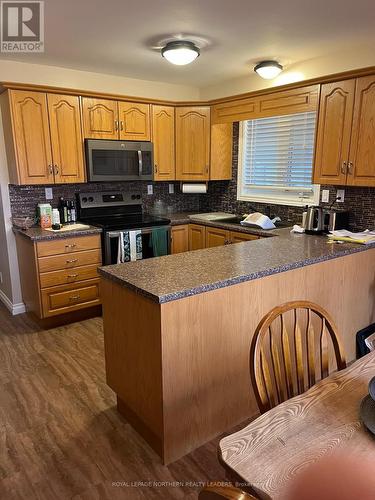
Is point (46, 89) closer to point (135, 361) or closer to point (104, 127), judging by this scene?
point (104, 127)

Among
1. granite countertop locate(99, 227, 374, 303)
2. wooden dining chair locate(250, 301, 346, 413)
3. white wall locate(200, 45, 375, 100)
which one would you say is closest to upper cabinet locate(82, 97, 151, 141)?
white wall locate(200, 45, 375, 100)

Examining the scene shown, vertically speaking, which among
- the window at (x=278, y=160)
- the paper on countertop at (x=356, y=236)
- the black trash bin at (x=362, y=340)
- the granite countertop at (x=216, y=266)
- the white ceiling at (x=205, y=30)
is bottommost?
the black trash bin at (x=362, y=340)

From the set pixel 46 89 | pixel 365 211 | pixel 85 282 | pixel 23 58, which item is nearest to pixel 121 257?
pixel 85 282

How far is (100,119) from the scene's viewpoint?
141 inches

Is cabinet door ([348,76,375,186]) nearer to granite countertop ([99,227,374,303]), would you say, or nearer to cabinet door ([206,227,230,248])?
granite countertop ([99,227,374,303])

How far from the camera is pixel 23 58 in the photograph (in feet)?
10.3

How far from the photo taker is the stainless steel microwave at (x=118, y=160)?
140 inches

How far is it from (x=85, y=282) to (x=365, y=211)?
2.55 m

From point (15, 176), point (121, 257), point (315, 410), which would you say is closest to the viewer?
point (315, 410)

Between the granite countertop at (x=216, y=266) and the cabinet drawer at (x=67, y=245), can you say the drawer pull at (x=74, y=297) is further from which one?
the granite countertop at (x=216, y=266)

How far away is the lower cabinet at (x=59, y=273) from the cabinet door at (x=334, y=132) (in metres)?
2.08

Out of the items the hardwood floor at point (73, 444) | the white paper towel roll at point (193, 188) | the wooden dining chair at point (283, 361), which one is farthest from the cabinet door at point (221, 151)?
the wooden dining chair at point (283, 361)

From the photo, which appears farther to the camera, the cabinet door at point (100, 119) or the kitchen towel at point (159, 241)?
the kitchen towel at point (159, 241)

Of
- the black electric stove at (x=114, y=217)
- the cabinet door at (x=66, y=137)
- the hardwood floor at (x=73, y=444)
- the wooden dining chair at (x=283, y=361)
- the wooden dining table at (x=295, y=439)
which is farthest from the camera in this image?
the black electric stove at (x=114, y=217)
